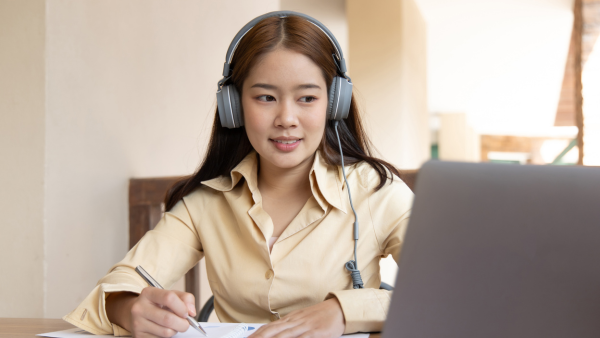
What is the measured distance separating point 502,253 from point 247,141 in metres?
0.94

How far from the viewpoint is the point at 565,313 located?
1.52ft

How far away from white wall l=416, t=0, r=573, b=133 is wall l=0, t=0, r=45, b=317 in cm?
421

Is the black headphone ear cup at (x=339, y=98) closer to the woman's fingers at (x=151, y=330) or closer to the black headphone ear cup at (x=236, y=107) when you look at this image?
the black headphone ear cup at (x=236, y=107)

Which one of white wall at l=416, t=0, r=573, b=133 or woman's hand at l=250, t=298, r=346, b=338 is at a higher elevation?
white wall at l=416, t=0, r=573, b=133

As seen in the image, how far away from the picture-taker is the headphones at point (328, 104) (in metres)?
1.17

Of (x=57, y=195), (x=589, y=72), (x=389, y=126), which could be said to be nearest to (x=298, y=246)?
(x=57, y=195)

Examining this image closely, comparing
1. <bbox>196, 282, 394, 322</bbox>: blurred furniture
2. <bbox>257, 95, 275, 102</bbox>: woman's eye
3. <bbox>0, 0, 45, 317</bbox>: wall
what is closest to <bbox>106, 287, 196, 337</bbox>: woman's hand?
<bbox>196, 282, 394, 322</bbox>: blurred furniture

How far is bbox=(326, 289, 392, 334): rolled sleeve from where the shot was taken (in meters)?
0.83

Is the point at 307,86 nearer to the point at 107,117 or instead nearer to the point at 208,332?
the point at 208,332

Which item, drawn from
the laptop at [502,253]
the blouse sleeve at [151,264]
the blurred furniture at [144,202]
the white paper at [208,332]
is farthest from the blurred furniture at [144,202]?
the laptop at [502,253]

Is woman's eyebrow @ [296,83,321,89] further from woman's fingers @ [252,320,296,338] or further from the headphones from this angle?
woman's fingers @ [252,320,296,338]

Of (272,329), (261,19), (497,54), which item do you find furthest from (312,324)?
(497,54)

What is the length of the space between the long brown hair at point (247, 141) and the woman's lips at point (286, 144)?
0.13 meters

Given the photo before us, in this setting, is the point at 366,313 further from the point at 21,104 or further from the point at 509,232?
the point at 21,104
